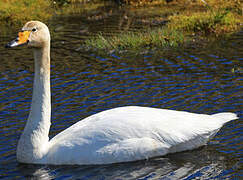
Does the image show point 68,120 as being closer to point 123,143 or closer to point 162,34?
point 123,143

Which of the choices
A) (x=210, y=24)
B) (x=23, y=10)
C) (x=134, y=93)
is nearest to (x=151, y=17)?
(x=210, y=24)

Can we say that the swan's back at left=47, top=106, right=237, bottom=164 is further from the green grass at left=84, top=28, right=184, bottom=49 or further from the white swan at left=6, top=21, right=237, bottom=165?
the green grass at left=84, top=28, right=184, bottom=49

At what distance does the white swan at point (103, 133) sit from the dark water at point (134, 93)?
19cm

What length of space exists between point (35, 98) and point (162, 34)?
983 centimetres

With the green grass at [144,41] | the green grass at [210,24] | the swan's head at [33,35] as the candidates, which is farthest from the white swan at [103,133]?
the green grass at [210,24]

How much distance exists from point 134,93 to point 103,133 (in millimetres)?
3775

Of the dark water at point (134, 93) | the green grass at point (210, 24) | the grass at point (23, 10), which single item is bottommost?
the dark water at point (134, 93)

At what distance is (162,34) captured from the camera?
1677cm

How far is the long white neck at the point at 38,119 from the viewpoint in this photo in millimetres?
7520

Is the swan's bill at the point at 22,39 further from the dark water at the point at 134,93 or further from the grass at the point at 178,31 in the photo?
the grass at the point at 178,31

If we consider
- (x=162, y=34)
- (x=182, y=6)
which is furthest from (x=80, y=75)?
(x=182, y=6)

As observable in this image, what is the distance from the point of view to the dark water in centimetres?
728

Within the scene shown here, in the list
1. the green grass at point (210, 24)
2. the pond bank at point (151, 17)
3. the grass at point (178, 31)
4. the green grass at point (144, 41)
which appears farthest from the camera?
the green grass at point (210, 24)

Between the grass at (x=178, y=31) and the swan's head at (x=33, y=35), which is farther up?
the swan's head at (x=33, y=35)
